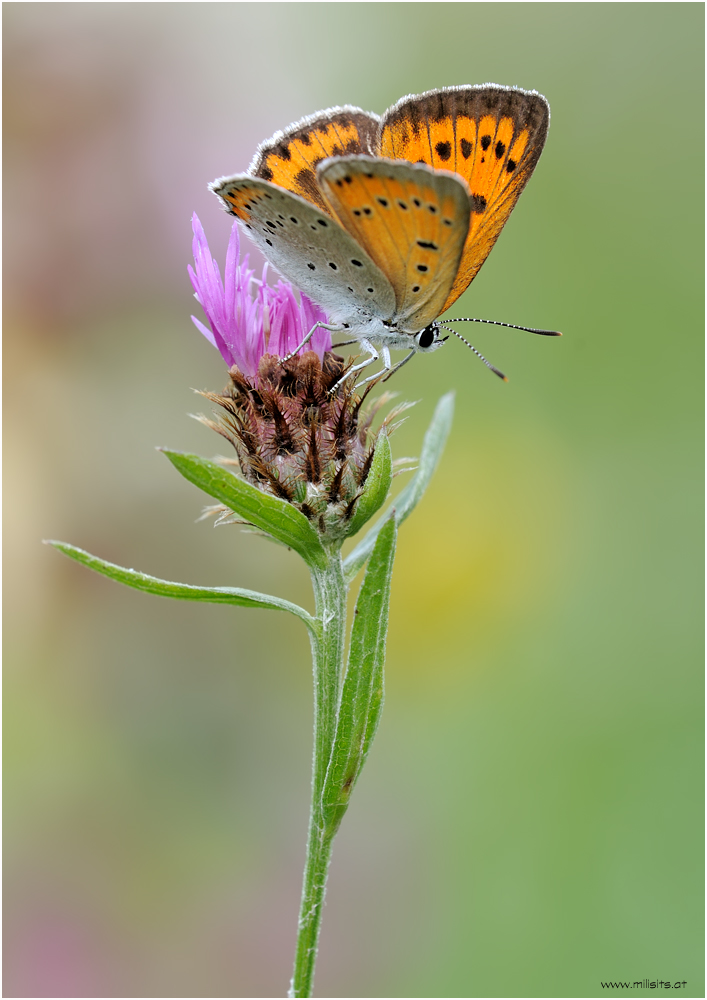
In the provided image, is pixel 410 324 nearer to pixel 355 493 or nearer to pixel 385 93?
pixel 355 493

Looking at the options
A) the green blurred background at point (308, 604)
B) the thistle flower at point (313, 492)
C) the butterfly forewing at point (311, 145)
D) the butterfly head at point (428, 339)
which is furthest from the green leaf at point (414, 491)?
the green blurred background at point (308, 604)

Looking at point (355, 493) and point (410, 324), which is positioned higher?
point (410, 324)

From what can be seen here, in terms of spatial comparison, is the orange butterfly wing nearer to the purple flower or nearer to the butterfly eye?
the butterfly eye

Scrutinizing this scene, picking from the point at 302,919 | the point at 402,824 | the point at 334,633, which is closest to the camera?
the point at 302,919

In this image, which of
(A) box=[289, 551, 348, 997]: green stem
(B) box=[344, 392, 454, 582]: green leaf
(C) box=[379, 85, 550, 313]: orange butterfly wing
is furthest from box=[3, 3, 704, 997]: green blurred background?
(C) box=[379, 85, 550, 313]: orange butterfly wing

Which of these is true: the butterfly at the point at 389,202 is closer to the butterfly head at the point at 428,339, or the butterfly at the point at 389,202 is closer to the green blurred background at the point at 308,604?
the butterfly head at the point at 428,339

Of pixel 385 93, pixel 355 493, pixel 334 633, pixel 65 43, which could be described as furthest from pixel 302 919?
pixel 385 93

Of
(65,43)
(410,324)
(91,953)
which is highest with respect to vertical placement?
(65,43)
